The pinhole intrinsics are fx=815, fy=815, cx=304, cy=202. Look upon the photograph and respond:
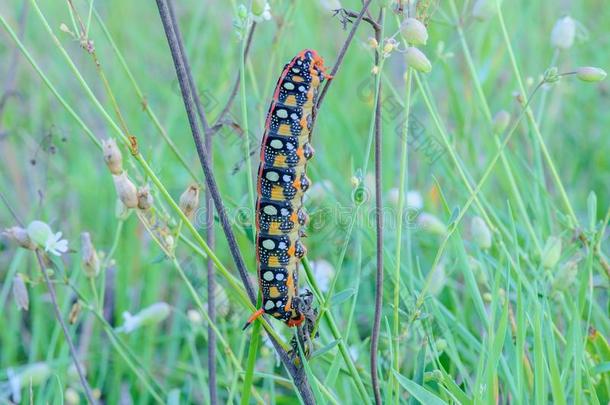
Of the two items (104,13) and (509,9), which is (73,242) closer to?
(104,13)

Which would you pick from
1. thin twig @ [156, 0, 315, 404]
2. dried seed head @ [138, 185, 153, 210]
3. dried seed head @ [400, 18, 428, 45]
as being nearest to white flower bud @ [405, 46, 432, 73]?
dried seed head @ [400, 18, 428, 45]

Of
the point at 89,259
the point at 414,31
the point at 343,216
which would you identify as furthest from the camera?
the point at 343,216

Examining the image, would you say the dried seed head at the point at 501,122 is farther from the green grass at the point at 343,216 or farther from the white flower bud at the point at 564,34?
the white flower bud at the point at 564,34

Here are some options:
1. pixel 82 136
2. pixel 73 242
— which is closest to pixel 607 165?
pixel 73 242

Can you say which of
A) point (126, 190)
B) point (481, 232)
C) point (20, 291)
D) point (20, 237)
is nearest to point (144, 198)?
point (126, 190)

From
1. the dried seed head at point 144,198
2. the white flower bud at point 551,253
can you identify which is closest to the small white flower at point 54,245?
the dried seed head at point 144,198

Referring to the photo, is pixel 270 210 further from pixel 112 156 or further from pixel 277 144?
pixel 112 156

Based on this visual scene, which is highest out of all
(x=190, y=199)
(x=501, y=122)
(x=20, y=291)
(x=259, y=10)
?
(x=259, y=10)

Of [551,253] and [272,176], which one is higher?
[272,176]
